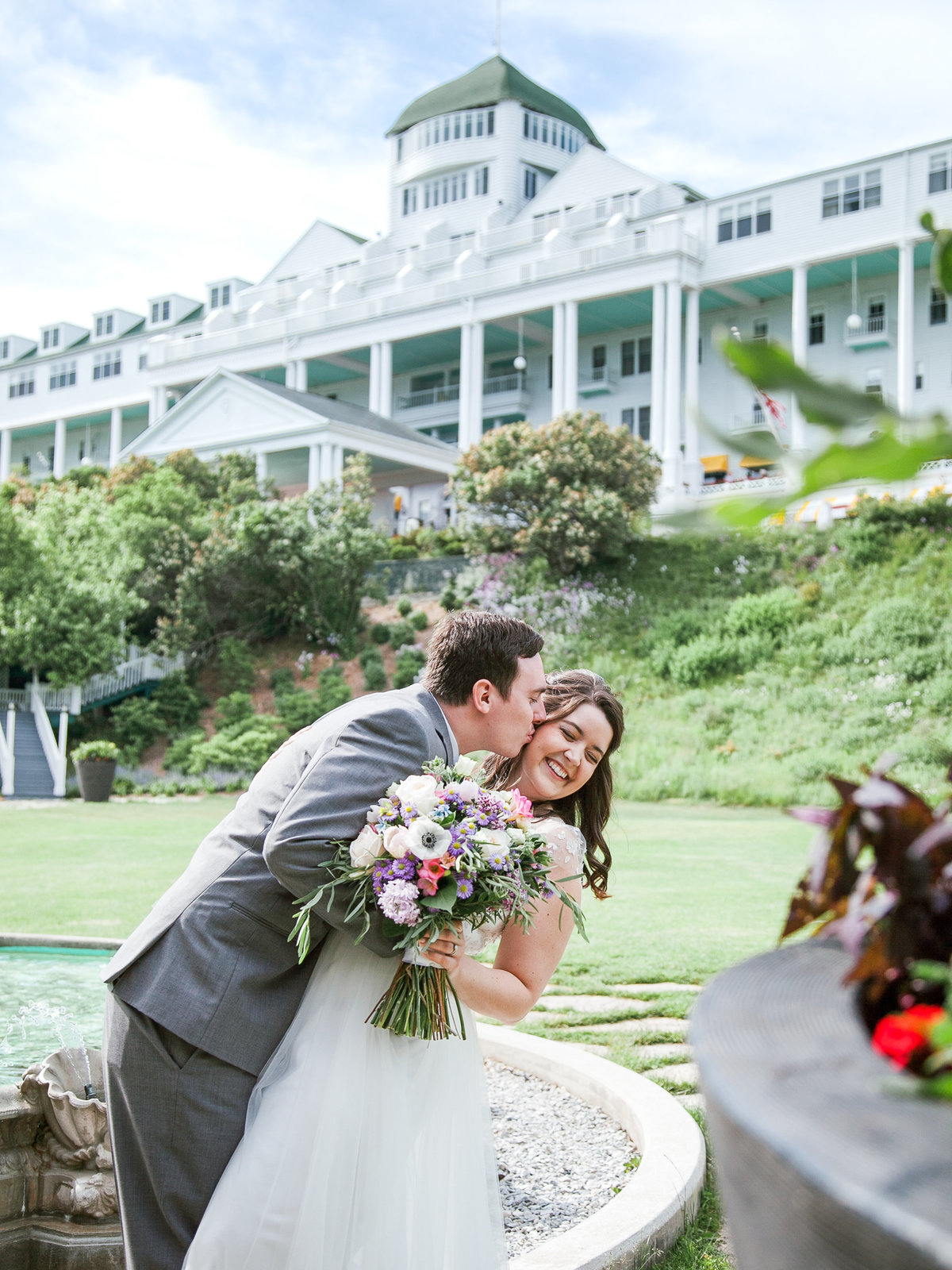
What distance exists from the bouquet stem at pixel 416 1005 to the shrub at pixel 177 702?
2508 centimetres

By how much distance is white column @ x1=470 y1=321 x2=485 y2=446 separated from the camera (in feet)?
129

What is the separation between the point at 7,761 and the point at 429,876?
2331 centimetres

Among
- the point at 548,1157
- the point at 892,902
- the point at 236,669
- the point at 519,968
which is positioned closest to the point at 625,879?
the point at 548,1157

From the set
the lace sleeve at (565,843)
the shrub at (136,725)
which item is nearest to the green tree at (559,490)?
the shrub at (136,725)

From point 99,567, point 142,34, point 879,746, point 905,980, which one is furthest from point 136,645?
point 905,980

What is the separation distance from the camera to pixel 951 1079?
89cm

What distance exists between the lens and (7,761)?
23.8 metres

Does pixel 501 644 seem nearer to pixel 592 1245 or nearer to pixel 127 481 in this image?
pixel 592 1245


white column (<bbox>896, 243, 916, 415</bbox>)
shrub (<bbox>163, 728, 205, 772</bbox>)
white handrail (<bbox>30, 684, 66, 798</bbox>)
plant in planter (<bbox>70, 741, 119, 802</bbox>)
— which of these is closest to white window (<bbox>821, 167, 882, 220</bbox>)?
white column (<bbox>896, 243, 916, 415</bbox>)

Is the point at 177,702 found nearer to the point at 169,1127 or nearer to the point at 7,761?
the point at 7,761

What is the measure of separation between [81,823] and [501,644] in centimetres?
1640

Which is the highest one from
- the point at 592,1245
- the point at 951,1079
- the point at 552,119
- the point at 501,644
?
the point at 552,119

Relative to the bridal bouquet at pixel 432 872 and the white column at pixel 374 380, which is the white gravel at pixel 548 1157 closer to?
the bridal bouquet at pixel 432 872

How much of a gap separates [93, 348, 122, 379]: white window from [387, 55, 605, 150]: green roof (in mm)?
17037
